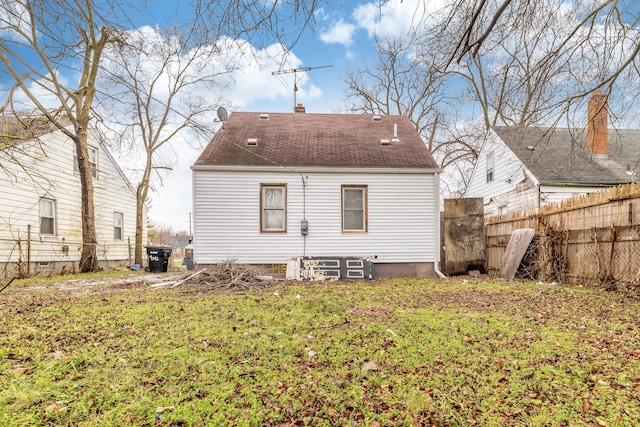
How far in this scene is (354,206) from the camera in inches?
377

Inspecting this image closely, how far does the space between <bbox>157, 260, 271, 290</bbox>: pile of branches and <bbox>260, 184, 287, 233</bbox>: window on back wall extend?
1.85 m

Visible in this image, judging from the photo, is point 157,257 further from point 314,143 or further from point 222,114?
point 314,143

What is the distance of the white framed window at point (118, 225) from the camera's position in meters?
15.1

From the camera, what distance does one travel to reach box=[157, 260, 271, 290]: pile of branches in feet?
22.5

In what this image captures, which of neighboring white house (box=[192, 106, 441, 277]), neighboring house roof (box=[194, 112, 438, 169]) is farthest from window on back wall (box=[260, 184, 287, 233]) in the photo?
neighboring house roof (box=[194, 112, 438, 169])

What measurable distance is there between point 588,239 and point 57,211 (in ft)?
52.3

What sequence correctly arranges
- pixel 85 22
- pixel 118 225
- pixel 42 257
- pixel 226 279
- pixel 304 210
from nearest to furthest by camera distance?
pixel 85 22 < pixel 226 279 < pixel 304 210 < pixel 42 257 < pixel 118 225

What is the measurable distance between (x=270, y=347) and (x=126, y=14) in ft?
10.6

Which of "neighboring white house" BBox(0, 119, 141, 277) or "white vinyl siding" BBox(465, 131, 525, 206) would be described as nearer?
Result: "neighboring white house" BBox(0, 119, 141, 277)

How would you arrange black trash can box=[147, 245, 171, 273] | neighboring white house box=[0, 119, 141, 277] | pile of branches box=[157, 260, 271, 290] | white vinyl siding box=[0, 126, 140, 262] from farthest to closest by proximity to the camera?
black trash can box=[147, 245, 171, 273] < white vinyl siding box=[0, 126, 140, 262] < neighboring white house box=[0, 119, 141, 277] < pile of branches box=[157, 260, 271, 290]

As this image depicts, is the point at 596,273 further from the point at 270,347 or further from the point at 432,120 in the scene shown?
the point at 432,120

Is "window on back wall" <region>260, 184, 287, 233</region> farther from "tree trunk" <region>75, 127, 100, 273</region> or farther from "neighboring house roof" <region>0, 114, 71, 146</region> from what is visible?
"tree trunk" <region>75, 127, 100, 273</region>

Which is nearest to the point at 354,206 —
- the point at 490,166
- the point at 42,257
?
the point at 490,166

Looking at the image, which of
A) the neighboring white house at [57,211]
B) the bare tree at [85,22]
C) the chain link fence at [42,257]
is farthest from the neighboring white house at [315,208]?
the bare tree at [85,22]
